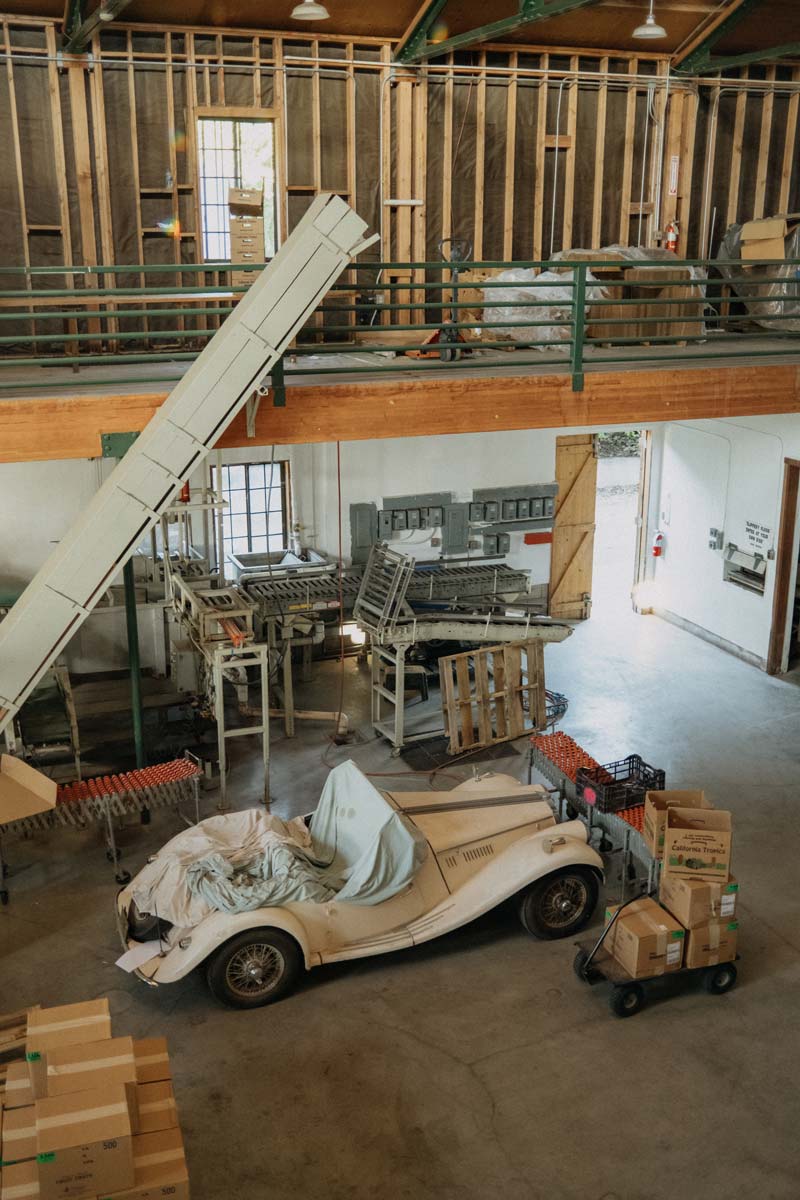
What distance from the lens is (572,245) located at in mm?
16219

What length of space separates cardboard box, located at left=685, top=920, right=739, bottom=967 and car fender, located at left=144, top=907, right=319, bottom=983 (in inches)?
117

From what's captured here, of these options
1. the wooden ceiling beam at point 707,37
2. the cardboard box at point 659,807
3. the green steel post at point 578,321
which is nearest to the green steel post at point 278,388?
the green steel post at point 578,321

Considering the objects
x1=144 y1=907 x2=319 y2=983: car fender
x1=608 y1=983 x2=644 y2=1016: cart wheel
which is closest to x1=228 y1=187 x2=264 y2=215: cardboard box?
x1=144 y1=907 x2=319 y2=983: car fender

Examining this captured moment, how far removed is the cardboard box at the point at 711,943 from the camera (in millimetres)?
8406

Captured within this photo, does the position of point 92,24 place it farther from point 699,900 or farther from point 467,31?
point 699,900

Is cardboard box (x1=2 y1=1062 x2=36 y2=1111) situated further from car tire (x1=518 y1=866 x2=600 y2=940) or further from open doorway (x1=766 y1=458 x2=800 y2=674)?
open doorway (x1=766 y1=458 x2=800 y2=674)

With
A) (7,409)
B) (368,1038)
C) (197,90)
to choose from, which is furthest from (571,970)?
(197,90)

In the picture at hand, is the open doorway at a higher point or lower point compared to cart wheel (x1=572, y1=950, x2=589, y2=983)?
higher

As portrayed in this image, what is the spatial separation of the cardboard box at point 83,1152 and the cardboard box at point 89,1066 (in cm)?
22

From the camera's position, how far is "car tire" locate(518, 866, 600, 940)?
909 centimetres

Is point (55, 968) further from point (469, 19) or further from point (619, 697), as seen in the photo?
point (469, 19)

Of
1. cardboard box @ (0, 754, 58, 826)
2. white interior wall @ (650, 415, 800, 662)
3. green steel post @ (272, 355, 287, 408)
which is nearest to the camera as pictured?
cardboard box @ (0, 754, 58, 826)

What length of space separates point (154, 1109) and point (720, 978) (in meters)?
4.66

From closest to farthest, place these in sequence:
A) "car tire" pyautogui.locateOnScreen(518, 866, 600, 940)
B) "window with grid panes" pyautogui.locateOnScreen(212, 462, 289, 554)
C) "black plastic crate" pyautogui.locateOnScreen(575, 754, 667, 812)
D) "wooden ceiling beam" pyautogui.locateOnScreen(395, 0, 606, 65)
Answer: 1. "car tire" pyautogui.locateOnScreen(518, 866, 600, 940)
2. "black plastic crate" pyautogui.locateOnScreen(575, 754, 667, 812)
3. "wooden ceiling beam" pyautogui.locateOnScreen(395, 0, 606, 65)
4. "window with grid panes" pyautogui.locateOnScreen(212, 462, 289, 554)
